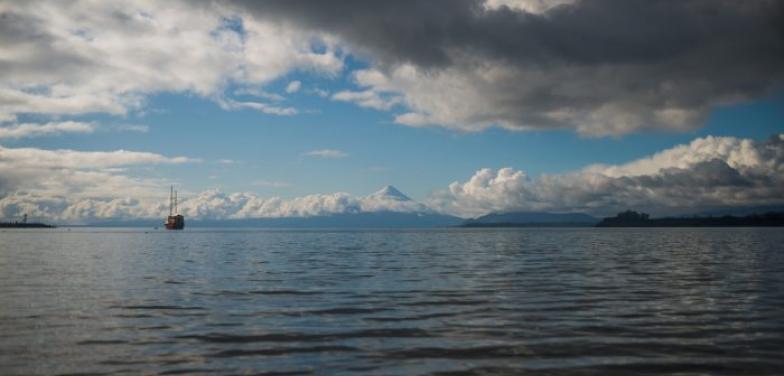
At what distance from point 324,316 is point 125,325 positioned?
744cm

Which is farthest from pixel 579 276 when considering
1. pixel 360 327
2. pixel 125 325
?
pixel 125 325

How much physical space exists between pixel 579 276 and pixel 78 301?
31408 millimetres

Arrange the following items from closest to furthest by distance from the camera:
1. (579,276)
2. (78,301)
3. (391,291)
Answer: (78,301) → (391,291) → (579,276)

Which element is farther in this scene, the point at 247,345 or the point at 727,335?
the point at 727,335

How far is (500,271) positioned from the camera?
44406 mm

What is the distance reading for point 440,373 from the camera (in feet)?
44.4

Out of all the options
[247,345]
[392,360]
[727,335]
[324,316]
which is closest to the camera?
[392,360]

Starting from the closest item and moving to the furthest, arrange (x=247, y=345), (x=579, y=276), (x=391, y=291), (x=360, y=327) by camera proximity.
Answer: (x=247, y=345) → (x=360, y=327) → (x=391, y=291) → (x=579, y=276)

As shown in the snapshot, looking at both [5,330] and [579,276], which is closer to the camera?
[5,330]

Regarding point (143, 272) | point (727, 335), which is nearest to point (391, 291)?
point (727, 335)

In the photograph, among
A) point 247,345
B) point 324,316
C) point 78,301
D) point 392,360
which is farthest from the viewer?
point 78,301

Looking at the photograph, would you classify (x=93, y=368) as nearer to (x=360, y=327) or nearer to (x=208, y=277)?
(x=360, y=327)

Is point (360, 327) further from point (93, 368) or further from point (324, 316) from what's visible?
point (93, 368)

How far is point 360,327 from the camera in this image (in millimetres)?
19750
